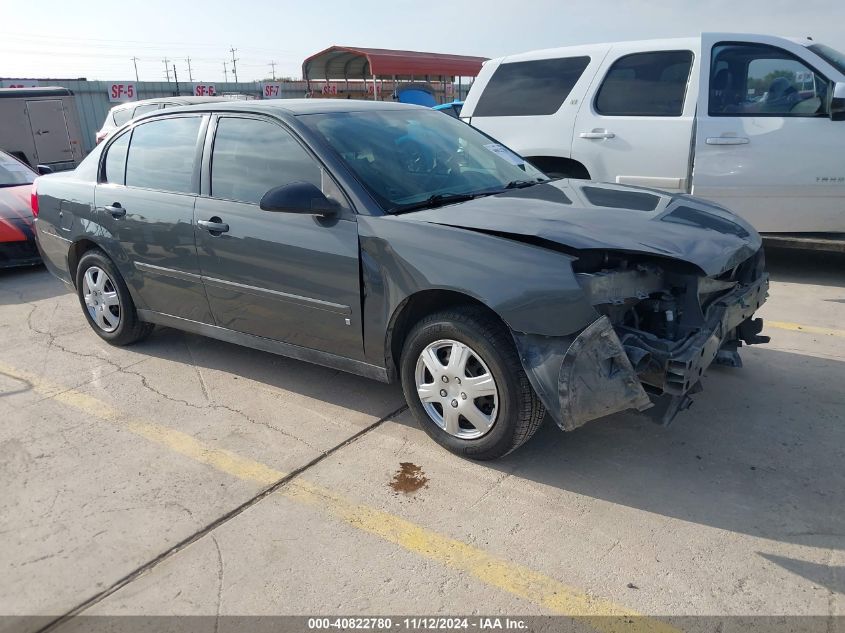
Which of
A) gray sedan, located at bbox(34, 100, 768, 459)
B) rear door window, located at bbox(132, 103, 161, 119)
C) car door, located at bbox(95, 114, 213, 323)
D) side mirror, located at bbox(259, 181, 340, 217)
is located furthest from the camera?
rear door window, located at bbox(132, 103, 161, 119)

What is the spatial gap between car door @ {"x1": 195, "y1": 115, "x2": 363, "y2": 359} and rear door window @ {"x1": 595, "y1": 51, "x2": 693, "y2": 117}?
145 inches

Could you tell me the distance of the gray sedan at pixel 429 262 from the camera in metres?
2.93

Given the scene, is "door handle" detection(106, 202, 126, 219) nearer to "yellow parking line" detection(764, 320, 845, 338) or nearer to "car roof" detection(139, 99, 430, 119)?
"car roof" detection(139, 99, 430, 119)

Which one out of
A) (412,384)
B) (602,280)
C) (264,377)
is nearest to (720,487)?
(602,280)

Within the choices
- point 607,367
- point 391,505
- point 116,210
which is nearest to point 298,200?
point 391,505

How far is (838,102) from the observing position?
5.57 metres

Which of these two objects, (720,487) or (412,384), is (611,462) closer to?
(720,487)

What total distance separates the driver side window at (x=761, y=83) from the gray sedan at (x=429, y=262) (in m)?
2.58

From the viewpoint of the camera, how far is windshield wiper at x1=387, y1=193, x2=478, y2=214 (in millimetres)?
3498

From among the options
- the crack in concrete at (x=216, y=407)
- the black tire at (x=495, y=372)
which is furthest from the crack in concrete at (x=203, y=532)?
the black tire at (x=495, y=372)

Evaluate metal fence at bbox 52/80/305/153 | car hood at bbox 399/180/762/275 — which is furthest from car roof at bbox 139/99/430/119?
metal fence at bbox 52/80/305/153

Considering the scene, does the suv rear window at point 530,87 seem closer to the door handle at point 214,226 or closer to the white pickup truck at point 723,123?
the white pickup truck at point 723,123

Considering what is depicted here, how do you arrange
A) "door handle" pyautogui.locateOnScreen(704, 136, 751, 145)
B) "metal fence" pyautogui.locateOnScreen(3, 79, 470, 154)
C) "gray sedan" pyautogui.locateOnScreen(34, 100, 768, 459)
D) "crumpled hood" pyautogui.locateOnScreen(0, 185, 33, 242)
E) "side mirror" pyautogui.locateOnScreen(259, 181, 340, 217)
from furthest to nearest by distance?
"metal fence" pyautogui.locateOnScreen(3, 79, 470, 154) < "crumpled hood" pyautogui.locateOnScreen(0, 185, 33, 242) < "door handle" pyautogui.locateOnScreen(704, 136, 751, 145) < "side mirror" pyautogui.locateOnScreen(259, 181, 340, 217) < "gray sedan" pyautogui.locateOnScreen(34, 100, 768, 459)

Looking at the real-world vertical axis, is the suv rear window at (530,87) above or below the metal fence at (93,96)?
above
